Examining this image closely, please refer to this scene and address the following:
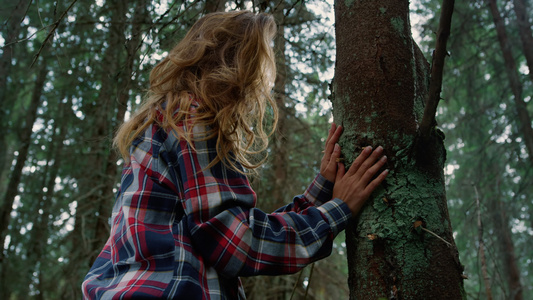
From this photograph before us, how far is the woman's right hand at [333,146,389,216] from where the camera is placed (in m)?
1.52

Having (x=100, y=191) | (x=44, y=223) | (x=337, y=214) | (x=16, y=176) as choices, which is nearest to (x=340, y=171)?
(x=337, y=214)

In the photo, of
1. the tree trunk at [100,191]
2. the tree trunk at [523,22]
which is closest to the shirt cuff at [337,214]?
the tree trunk at [100,191]

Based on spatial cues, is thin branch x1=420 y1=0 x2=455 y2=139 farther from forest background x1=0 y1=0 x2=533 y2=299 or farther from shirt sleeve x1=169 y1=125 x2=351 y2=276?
forest background x1=0 y1=0 x2=533 y2=299

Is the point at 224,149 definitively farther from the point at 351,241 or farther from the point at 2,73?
the point at 2,73

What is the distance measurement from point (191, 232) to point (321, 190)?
2.16ft

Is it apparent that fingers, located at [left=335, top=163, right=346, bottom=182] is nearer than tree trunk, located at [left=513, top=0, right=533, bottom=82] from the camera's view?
Yes

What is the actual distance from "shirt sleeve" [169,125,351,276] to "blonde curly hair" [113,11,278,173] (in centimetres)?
6

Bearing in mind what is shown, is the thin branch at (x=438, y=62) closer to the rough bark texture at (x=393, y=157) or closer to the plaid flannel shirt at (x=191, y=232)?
the rough bark texture at (x=393, y=157)

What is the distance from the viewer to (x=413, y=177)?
1.51 metres

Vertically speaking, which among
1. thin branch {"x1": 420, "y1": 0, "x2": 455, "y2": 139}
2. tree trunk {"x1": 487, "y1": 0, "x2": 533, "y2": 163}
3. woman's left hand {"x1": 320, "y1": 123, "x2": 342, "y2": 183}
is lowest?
woman's left hand {"x1": 320, "y1": 123, "x2": 342, "y2": 183}

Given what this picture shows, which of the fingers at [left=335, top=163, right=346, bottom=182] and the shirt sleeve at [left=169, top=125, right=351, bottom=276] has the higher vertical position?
the fingers at [left=335, top=163, right=346, bottom=182]

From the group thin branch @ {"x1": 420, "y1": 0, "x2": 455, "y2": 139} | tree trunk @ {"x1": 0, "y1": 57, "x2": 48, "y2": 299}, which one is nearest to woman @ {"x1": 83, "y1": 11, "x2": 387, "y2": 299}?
thin branch @ {"x1": 420, "y1": 0, "x2": 455, "y2": 139}

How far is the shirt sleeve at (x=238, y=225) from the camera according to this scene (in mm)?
1330

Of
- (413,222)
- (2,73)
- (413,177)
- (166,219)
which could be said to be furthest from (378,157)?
→ (2,73)
